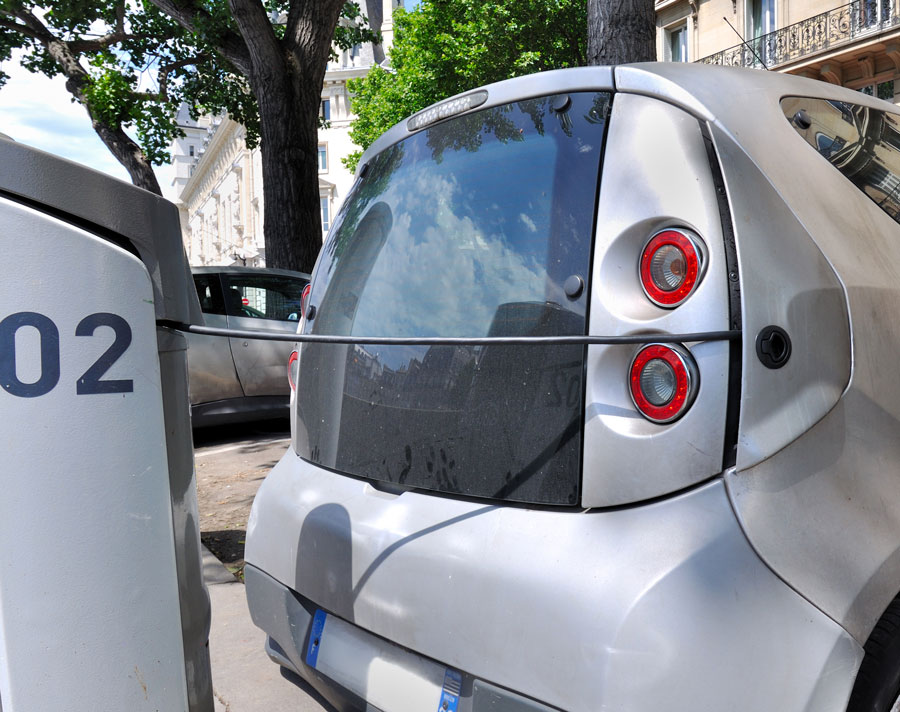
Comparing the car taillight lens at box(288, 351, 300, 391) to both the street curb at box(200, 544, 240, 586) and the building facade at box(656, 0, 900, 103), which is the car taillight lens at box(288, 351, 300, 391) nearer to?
the street curb at box(200, 544, 240, 586)

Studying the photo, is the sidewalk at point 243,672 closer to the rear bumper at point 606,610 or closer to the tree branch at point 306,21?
the rear bumper at point 606,610

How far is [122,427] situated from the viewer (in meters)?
1.38

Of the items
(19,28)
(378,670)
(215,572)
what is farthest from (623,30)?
(19,28)

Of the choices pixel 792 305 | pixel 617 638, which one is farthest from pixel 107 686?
pixel 792 305

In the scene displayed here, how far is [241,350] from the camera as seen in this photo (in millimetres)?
7641

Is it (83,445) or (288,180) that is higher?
(288,180)

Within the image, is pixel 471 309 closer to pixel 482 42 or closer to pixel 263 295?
pixel 263 295

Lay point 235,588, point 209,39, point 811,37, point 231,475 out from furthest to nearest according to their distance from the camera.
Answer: point 811,37 < point 209,39 < point 231,475 < point 235,588

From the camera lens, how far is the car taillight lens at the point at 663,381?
1.66 m

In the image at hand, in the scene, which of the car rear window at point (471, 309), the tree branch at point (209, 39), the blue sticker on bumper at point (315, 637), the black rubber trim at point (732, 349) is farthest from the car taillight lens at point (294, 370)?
the tree branch at point (209, 39)

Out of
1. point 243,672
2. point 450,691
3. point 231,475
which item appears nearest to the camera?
point 450,691

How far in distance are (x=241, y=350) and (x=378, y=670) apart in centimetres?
592

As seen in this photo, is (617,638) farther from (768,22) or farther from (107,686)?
(768,22)

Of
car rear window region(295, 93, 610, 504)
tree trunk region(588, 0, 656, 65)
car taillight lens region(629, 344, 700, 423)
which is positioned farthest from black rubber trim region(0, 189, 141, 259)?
tree trunk region(588, 0, 656, 65)
